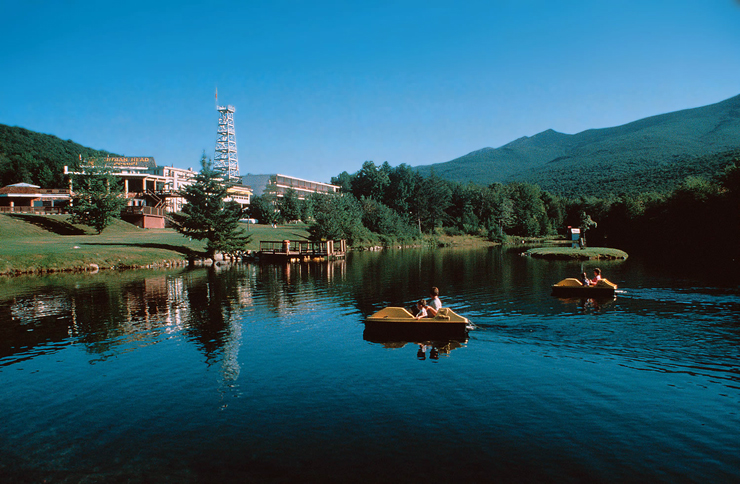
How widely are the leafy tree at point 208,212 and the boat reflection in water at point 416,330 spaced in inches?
1821

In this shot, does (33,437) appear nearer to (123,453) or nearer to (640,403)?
(123,453)

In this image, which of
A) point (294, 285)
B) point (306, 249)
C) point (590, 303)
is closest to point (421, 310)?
point (590, 303)

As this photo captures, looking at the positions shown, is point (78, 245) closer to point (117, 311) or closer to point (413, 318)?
point (117, 311)

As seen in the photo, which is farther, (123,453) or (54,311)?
(54,311)

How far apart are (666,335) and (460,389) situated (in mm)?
12114

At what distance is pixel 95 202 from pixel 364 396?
77799 mm

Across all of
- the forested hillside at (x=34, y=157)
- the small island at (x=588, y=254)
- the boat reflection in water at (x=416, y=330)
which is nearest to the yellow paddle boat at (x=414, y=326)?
the boat reflection in water at (x=416, y=330)

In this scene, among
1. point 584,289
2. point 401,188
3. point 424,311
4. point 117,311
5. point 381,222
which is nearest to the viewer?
point 424,311

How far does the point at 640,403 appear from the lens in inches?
569

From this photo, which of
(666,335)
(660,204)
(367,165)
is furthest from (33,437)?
(367,165)

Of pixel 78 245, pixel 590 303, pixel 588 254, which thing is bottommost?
pixel 590 303

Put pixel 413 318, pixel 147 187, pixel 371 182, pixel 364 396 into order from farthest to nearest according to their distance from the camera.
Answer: pixel 371 182
pixel 147 187
pixel 413 318
pixel 364 396

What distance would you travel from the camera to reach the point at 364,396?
50.4ft

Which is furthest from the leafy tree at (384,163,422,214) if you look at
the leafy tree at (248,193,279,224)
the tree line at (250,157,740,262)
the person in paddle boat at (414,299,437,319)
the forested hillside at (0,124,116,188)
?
the person in paddle boat at (414,299,437,319)
